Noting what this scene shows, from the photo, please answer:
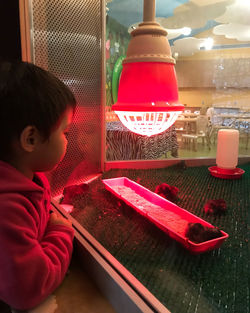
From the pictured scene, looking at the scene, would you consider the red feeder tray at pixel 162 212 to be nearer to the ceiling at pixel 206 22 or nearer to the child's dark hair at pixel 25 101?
the child's dark hair at pixel 25 101

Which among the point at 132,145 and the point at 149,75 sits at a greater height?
the point at 149,75

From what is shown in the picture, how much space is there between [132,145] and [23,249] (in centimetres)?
106

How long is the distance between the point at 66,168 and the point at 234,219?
1.93 feet

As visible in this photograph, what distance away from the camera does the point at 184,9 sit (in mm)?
1711

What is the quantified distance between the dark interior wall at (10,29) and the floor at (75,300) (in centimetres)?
62

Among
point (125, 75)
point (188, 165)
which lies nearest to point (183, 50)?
point (188, 165)

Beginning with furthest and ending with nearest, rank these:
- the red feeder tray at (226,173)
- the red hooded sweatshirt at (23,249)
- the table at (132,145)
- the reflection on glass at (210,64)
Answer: the reflection on glass at (210,64) → the table at (132,145) → the red feeder tray at (226,173) → the red hooded sweatshirt at (23,249)

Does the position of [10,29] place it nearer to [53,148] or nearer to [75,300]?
[53,148]

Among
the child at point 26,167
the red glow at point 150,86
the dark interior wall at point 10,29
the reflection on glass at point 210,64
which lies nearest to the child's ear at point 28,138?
the child at point 26,167

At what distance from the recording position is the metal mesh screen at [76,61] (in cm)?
83

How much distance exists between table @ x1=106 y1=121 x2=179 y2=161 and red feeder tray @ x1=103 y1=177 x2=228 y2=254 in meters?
0.31

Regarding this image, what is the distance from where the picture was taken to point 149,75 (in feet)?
1.82

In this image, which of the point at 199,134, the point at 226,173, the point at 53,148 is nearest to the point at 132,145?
the point at 226,173

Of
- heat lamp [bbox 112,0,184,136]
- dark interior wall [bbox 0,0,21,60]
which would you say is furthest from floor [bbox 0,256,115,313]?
dark interior wall [bbox 0,0,21,60]
